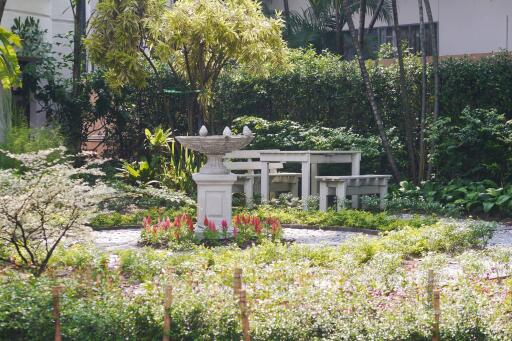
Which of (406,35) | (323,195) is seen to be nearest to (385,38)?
(406,35)

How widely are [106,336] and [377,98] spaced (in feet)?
36.4

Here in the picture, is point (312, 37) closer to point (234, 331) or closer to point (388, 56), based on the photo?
point (388, 56)

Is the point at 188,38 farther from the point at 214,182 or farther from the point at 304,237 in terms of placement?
the point at 304,237

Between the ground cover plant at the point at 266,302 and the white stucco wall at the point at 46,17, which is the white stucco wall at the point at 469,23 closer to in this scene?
the white stucco wall at the point at 46,17

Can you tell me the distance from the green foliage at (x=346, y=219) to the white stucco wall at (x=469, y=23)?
11894mm

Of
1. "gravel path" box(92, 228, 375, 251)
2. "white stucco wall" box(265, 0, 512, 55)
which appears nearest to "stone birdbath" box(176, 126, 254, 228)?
"gravel path" box(92, 228, 375, 251)

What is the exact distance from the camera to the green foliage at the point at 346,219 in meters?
10.9

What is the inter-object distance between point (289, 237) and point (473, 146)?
4910 millimetres

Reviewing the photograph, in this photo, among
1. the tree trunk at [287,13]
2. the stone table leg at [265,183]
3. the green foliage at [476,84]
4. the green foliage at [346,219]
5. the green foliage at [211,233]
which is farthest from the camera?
the tree trunk at [287,13]

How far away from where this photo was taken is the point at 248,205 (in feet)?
43.7

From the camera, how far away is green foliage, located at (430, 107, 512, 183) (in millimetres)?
13719

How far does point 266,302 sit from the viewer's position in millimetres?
5633

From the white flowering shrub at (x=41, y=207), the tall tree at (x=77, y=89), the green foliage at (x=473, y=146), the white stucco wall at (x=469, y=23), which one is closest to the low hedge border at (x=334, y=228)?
the green foliage at (x=473, y=146)

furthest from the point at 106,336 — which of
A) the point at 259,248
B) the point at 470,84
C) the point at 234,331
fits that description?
the point at 470,84
